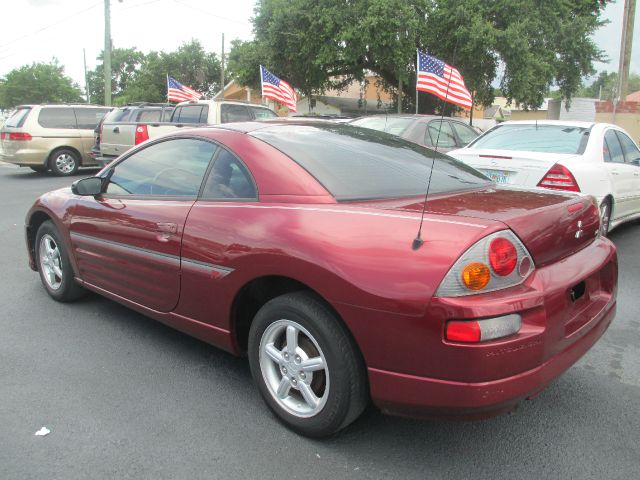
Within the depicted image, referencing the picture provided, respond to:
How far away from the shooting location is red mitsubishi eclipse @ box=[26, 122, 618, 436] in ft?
6.86

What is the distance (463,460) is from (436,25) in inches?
889

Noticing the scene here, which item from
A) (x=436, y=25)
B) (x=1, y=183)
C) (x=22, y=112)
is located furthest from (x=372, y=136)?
(x=436, y=25)

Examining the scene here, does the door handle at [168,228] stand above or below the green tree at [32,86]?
below

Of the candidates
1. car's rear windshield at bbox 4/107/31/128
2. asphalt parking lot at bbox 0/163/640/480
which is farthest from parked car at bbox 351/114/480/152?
car's rear windshield at bbox 4/107/31/128

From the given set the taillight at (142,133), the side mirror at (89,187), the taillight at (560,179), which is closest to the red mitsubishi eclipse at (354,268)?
the side mirror at (89,187)

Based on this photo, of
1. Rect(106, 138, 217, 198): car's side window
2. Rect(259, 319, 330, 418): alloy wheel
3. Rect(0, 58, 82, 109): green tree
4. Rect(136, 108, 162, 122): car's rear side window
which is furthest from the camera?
Rect(0, 58, 82, 109): green tree

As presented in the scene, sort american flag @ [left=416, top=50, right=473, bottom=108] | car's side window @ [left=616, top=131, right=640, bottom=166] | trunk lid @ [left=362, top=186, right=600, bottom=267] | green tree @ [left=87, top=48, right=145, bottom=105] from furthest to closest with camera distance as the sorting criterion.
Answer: green tree @ [left=87, top=48, right=145, bottom=105], american flag @ [left=416, top=50, right=473, bottom=108], car's side window @ [left=616, top=131, right=640, bottom=166], trunk lid @ [left=362, top=186, right=600, bottom=267]

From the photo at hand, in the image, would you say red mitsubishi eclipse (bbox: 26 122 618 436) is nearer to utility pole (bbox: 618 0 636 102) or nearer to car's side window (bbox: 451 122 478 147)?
car's side window (bbox: 451 122 478 147)

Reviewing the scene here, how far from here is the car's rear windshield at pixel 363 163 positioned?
277cm

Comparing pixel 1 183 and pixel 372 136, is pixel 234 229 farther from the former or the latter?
pixel 1 183

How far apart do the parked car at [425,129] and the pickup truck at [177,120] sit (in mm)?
3581

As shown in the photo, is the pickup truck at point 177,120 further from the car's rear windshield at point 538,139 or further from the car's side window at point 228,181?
the car's side window at point 228,181

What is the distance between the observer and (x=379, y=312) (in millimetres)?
2162

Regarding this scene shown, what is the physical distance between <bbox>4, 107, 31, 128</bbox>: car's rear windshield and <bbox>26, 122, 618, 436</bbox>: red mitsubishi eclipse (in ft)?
36.9
